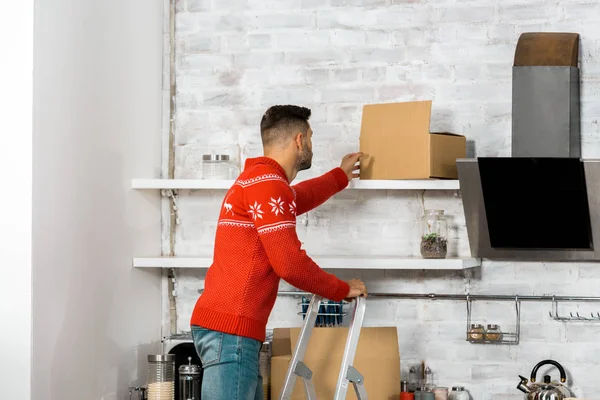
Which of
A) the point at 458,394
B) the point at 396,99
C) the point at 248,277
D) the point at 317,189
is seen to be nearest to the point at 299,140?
the point at 317,189

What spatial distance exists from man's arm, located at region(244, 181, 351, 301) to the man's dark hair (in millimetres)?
243

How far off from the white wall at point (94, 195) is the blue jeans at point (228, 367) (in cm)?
52

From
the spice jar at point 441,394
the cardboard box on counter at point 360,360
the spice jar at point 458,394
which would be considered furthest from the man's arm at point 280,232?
the spice jar at point 458,394

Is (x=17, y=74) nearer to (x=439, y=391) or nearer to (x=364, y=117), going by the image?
(x=364, y=117)

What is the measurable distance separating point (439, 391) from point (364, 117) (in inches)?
45.6

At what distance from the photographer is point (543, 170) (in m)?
3.23

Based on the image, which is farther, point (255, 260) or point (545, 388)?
point (545, 388)

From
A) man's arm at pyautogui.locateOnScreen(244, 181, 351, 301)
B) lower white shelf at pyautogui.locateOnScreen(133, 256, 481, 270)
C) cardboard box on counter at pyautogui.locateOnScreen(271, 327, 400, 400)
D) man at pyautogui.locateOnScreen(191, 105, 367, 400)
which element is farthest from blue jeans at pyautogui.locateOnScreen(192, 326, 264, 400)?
lower white shelf at pyautogui.locateOnScreen(133, 256, 481, 270)

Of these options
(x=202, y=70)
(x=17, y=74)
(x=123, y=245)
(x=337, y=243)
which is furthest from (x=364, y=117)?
(x=17, y=74)

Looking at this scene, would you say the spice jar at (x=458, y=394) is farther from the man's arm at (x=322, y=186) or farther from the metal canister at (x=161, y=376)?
the metal canister at (x=161, y=376)

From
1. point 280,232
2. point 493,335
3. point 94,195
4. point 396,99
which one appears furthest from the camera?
point 396,99

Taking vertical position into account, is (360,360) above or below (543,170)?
below

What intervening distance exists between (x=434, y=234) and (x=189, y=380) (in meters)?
1.13

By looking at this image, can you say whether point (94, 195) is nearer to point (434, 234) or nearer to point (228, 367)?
point (228, 367)
